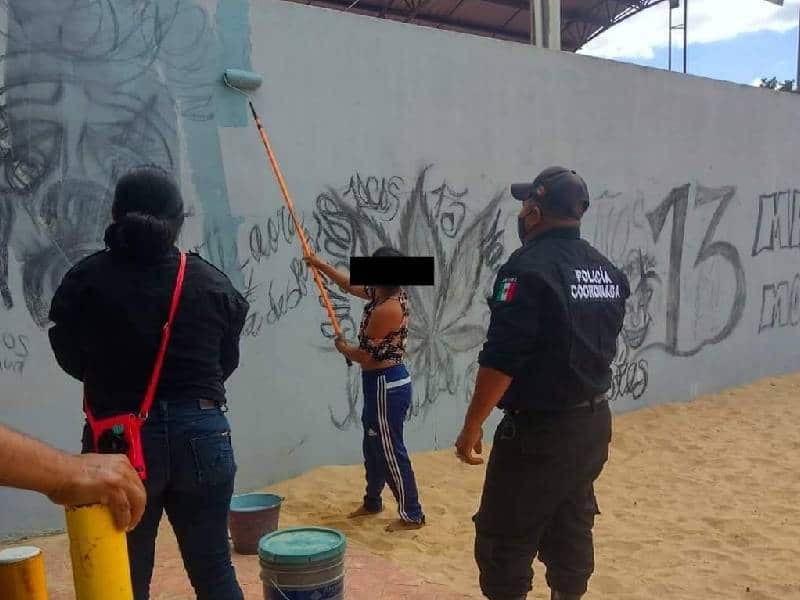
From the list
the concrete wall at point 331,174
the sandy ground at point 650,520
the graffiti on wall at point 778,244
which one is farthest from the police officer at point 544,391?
the graffiti on wall at point 778,244

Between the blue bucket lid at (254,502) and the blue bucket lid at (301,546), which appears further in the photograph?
the blue bucket lid at (254,502)

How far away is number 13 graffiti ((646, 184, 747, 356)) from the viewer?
782cm

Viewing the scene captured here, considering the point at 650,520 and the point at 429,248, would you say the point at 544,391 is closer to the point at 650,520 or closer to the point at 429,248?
the point at 650,520

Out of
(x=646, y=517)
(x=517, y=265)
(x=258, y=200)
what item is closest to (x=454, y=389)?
(x=646, y=517)

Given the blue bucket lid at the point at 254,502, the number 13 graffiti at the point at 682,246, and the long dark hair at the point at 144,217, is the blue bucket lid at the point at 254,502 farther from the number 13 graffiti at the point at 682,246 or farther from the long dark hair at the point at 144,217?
the number 13 graffiti at the point at 682,246

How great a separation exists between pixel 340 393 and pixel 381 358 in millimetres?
1325

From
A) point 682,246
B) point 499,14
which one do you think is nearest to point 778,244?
point 682,246

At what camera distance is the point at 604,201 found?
23.8ft

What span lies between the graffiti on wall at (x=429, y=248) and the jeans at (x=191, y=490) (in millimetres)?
2977

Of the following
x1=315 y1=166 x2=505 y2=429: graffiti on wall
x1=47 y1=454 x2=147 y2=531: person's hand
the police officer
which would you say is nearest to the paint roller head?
x1=315 y1=166 x2=505 y2=429: graffiti on wall

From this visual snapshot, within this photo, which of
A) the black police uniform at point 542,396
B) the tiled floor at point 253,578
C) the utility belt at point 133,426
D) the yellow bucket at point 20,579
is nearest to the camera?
Result: the yellow bucket at point 20,579

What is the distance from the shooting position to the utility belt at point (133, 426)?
238 cm

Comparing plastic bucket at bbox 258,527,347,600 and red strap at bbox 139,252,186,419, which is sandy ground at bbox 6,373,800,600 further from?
red strap at bbox 139,252,186,419

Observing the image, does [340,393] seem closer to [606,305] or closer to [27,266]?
[27,266]
